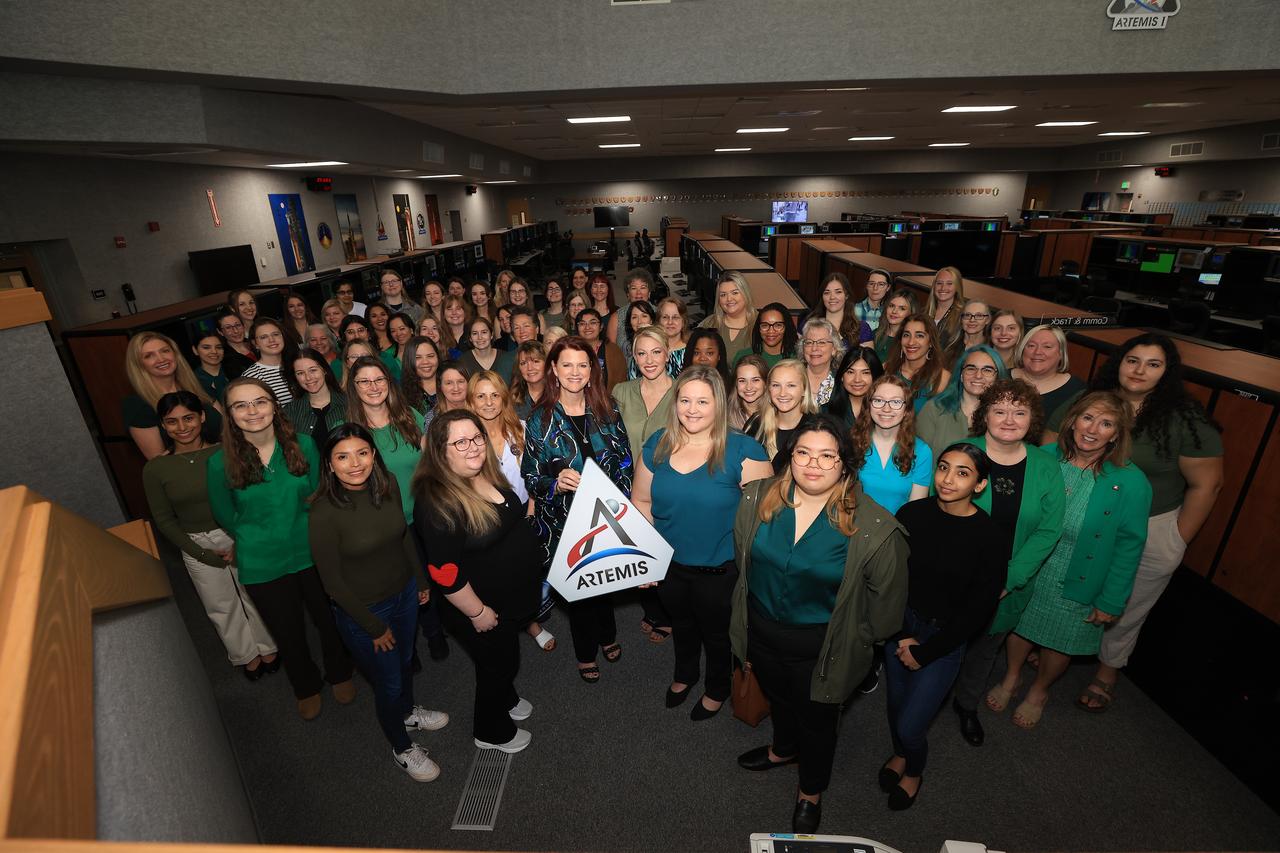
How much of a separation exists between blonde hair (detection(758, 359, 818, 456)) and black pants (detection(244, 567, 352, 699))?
2.45m

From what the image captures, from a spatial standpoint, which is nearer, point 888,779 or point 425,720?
point 888,779

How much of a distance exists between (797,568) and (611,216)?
22.4 meters

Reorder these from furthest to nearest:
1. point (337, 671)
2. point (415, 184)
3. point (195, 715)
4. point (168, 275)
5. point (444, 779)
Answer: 1. point (415, 184)
2. point (168, 275)
3. point (337, 671)
4. point (444, 779)
5. point (195, 715)

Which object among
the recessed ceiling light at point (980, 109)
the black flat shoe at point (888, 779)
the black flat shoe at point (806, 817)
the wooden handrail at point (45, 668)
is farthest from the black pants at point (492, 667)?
the recessed ceiling light at point (980, 109)

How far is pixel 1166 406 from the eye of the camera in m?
2.75

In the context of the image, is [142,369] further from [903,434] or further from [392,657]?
[903,434]

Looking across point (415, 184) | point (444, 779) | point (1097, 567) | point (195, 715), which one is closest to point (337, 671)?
point (444, 779)

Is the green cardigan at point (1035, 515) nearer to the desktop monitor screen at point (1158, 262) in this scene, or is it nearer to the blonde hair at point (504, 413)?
the blonde hair at point (504, 413)

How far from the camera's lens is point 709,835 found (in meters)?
2.48

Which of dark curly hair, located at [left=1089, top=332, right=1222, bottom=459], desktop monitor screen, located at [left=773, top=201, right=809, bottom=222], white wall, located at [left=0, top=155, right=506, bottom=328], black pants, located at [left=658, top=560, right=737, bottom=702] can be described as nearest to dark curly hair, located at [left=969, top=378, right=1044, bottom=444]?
dark curly hair, located at [left=1089, top=332, right=1222, bottom=459]

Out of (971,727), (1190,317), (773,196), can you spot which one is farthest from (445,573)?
(773,196)

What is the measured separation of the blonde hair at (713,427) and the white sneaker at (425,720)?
189 cm

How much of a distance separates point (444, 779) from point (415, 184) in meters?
16.6

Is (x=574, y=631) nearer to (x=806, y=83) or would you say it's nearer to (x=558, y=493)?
(x=558, y=493)
